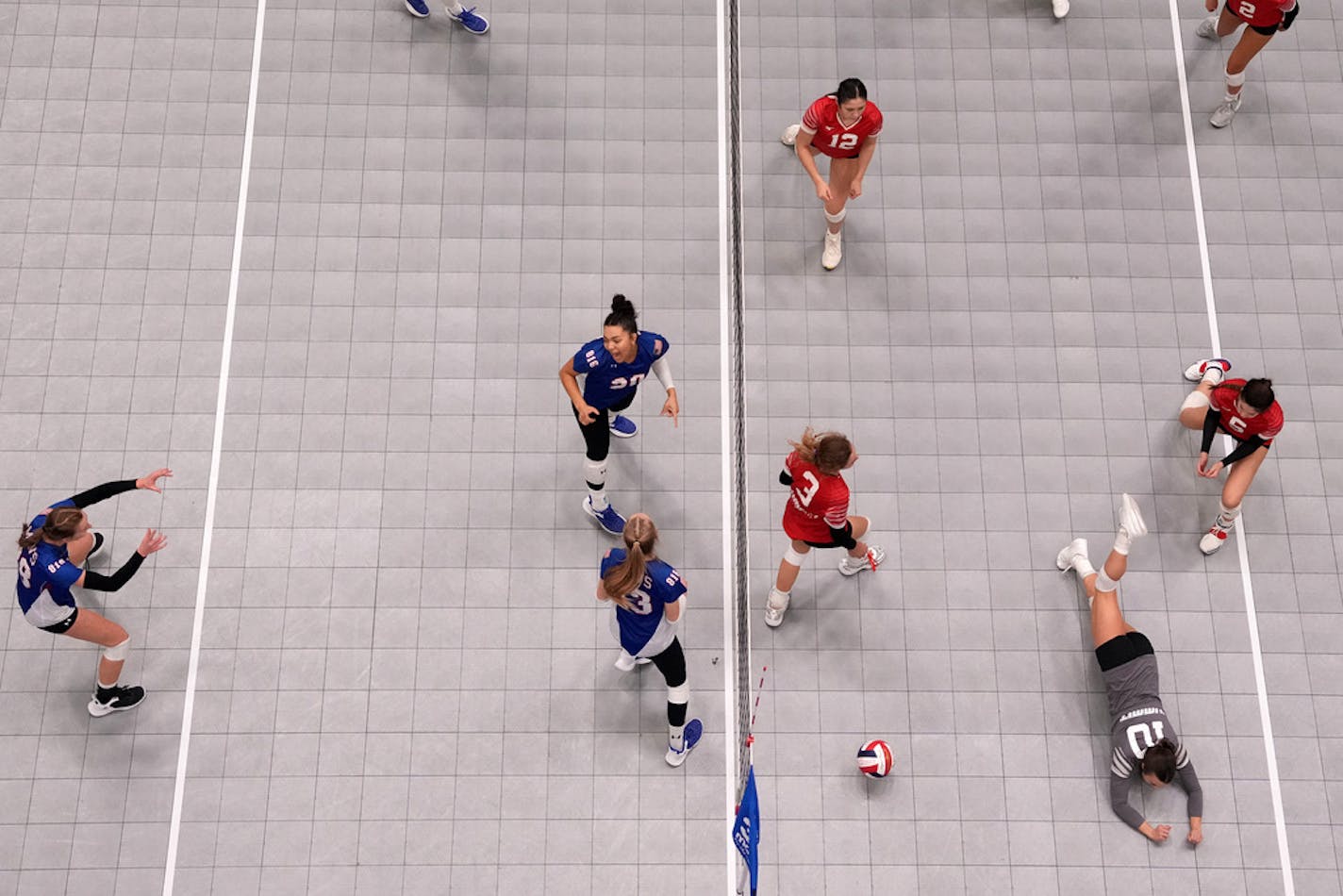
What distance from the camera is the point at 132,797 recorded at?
23.4 ft

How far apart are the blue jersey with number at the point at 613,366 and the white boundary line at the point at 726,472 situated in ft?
4.13

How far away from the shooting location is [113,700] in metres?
7.20

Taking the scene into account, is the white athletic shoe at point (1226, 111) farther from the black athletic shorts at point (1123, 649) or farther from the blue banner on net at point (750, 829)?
the blue banner on net at point (750, 829)

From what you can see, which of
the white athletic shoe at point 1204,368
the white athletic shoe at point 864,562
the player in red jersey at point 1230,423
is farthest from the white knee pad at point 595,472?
the white athletic shoe at point 1204,368

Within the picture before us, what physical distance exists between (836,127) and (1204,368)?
310 cm

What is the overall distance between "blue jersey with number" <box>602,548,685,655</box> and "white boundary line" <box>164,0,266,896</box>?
9.67 ft

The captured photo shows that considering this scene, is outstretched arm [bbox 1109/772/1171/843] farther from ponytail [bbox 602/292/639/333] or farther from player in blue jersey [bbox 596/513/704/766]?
ponytail [bbox 602/292/639/333]

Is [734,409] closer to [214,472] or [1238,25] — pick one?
[214,472]

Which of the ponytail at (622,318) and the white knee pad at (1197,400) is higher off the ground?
the ponytail at (622,318)

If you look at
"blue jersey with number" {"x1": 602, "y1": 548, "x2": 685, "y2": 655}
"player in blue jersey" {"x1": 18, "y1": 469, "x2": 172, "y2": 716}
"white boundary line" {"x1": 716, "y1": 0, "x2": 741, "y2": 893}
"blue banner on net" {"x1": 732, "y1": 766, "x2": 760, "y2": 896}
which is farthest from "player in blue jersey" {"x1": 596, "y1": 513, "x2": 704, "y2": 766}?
"player in blue jersey" {"x1": 18, "y1": 469, "x2": 172, "y2": 716}

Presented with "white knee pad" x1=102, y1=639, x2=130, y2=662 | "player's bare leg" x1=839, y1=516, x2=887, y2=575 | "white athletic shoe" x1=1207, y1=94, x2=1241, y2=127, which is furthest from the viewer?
"white athletic shoe" x1=1207, y1=94, x2=1241, y2=127

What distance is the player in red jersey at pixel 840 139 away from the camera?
280 inches

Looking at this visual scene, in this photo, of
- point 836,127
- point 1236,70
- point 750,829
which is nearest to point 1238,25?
point 1236,70

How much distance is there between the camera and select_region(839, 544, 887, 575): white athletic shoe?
7.59 metres
